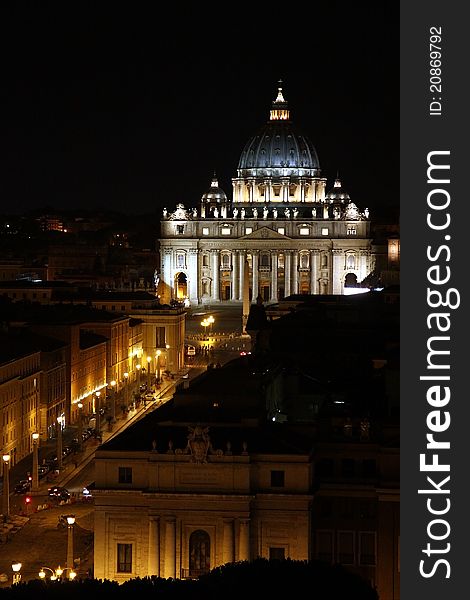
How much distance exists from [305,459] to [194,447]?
2.68m

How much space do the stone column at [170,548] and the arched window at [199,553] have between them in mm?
412

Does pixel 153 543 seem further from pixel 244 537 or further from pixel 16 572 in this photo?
pixel 16 572

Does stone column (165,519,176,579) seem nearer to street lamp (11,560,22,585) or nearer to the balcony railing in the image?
the balcony railing

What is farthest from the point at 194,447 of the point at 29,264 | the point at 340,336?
the point at 29,264

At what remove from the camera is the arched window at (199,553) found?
4166 centimetres

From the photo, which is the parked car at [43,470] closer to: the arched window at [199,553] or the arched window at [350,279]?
the arched window at [199,553]

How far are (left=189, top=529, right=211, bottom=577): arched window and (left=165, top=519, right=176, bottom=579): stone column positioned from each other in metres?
0.41

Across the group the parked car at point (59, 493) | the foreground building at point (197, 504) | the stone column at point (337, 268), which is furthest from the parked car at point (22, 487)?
the stone column at point (337, 268)

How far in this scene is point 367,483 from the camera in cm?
Answer: 4309

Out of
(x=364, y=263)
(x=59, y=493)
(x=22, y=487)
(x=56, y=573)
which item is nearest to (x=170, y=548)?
(x=56, y=573)

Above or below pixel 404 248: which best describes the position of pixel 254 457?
below

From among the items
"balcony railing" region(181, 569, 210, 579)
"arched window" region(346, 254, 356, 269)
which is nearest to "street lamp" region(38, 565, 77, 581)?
"balcony railing" region(181, 569, 210, 579)

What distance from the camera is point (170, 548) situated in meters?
41.9

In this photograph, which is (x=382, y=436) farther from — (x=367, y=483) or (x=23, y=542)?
(x=23, y=542)
